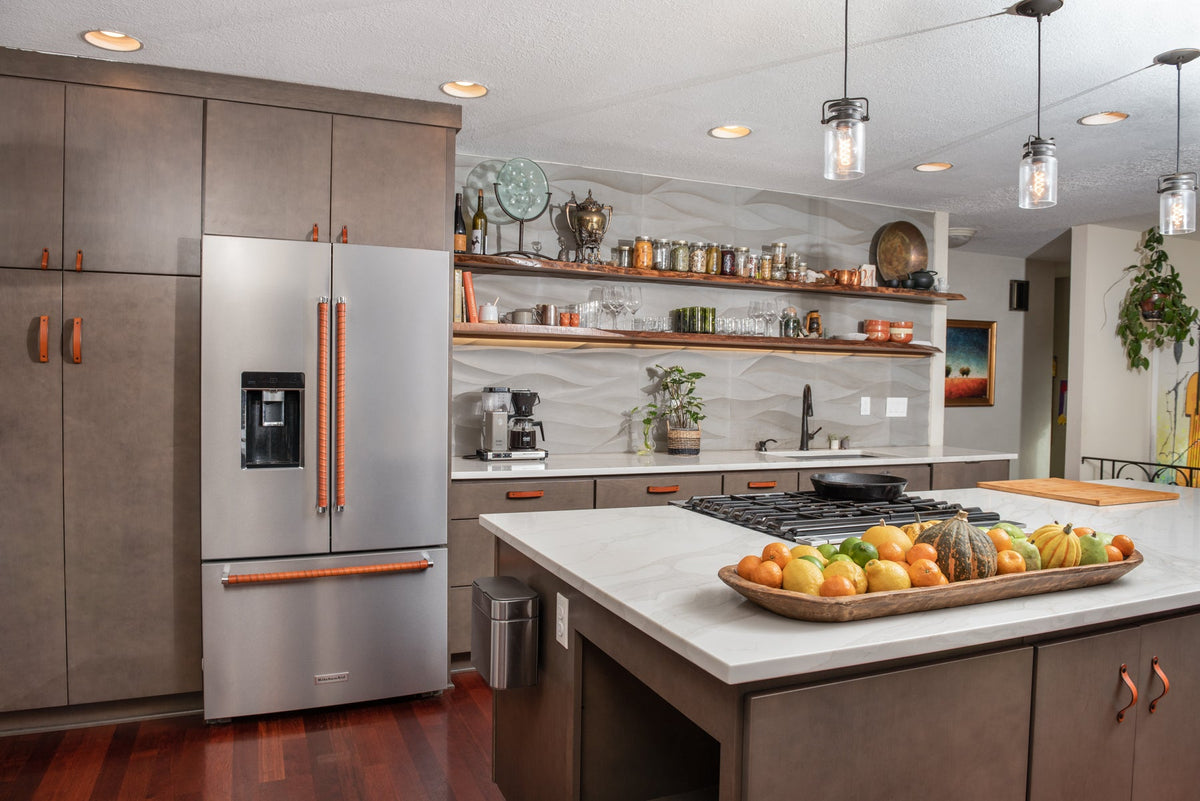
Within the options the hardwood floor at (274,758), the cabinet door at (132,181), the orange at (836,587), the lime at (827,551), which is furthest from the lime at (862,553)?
the cabinet door at (132,181)

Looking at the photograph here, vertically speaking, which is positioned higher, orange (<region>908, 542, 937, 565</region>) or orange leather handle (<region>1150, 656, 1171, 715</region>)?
orange (<region>908, 542, 937, 565</region>)

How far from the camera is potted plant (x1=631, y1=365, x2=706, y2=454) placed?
4.27 meters

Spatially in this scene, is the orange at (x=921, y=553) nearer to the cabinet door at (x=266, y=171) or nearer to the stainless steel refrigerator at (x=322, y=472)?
the stainless steel refrigerator at (x=322, y=472)

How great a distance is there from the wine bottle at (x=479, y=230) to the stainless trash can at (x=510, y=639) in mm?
2234

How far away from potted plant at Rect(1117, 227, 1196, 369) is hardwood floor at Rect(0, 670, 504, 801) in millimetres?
5206

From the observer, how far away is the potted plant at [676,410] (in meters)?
4.27

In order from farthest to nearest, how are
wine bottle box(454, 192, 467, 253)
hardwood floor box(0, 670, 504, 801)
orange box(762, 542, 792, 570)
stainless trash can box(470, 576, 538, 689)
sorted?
wine bottle box(454, 192, 467, 253)
hardwood floor box(0, 670, 504, 801)
stainless trash can box(470, 576, 538, 689)
orange box(762, 542, 792, 570)

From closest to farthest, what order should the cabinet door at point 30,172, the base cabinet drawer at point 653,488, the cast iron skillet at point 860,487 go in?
the cast iron skillet at point 860,487 → the cabinet door at point 30,172 → the base cabinet drawer at point 653,488

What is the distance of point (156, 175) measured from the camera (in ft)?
9.80

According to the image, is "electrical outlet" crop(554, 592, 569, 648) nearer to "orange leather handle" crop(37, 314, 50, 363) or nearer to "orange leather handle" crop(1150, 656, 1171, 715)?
"orange leather handle" crop(1150, 656, 1171, 715)

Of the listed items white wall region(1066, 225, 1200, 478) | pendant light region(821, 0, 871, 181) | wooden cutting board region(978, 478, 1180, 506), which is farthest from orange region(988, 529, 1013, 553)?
white wall region(1066, 225, 1200, 478)

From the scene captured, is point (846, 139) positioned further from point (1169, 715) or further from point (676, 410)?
point (676, 410)

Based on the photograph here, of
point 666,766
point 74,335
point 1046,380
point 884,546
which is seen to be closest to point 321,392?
point 74,335

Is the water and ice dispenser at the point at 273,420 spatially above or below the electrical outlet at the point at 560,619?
above
